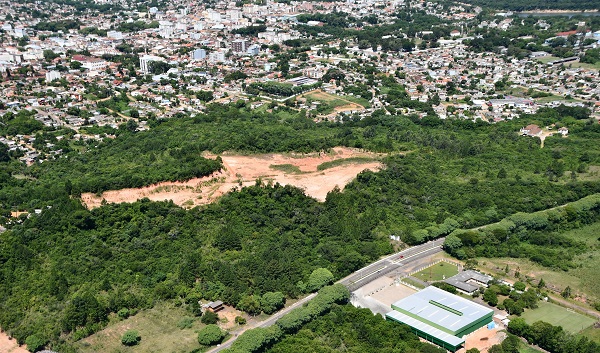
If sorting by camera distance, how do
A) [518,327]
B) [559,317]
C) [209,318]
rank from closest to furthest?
[518,327] < [209,318] < [559,317]

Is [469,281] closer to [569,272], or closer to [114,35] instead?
[569,272]

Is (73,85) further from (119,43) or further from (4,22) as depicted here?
(4,22)

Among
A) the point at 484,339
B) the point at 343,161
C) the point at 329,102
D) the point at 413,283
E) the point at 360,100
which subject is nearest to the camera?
the point at 484,339

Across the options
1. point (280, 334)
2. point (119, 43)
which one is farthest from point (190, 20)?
point (280, 334)

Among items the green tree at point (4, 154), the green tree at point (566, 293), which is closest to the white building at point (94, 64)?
the green tree at point (4, 154)

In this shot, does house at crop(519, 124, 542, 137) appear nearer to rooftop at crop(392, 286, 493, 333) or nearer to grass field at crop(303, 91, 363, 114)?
grass field at crop(303, 91, 363, 114)

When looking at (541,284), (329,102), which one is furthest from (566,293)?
(329,102)
